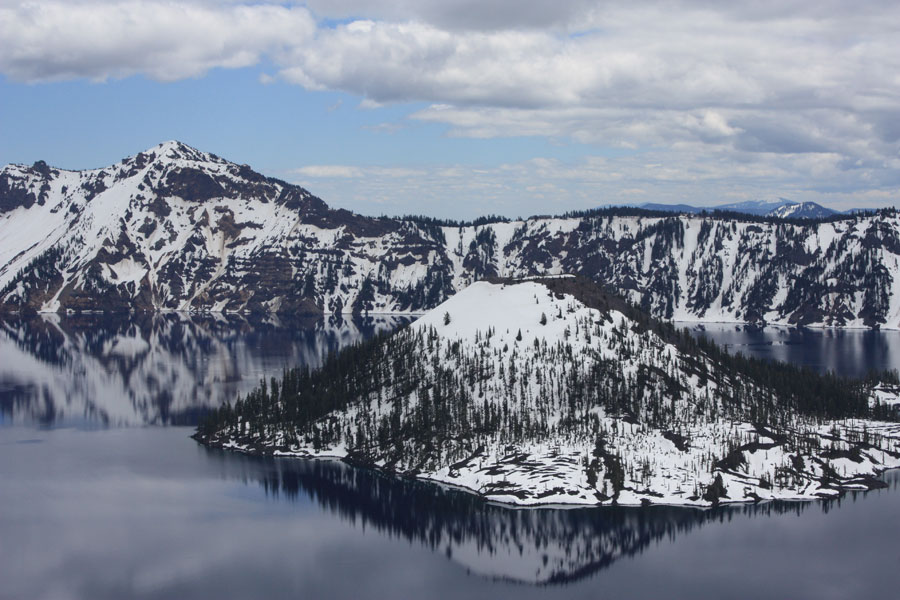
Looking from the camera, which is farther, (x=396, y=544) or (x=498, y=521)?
(x=498, y=521)

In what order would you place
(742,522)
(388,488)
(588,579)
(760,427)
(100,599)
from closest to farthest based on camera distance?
(100,599), (588,579), (742,522), (388,488), (760,427)

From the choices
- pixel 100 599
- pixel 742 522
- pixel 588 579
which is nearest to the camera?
pixel 100 599

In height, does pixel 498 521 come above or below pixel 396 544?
above

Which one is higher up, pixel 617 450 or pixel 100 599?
pixel 617 450

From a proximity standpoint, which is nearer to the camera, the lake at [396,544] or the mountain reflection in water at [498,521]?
the lake at [396,544]

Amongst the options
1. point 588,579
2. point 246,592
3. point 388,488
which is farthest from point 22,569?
point 588,579

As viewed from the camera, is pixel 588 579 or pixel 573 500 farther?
pixel 573 500

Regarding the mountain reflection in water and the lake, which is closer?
the lake

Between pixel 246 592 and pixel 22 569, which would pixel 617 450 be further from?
pixel 22 569
